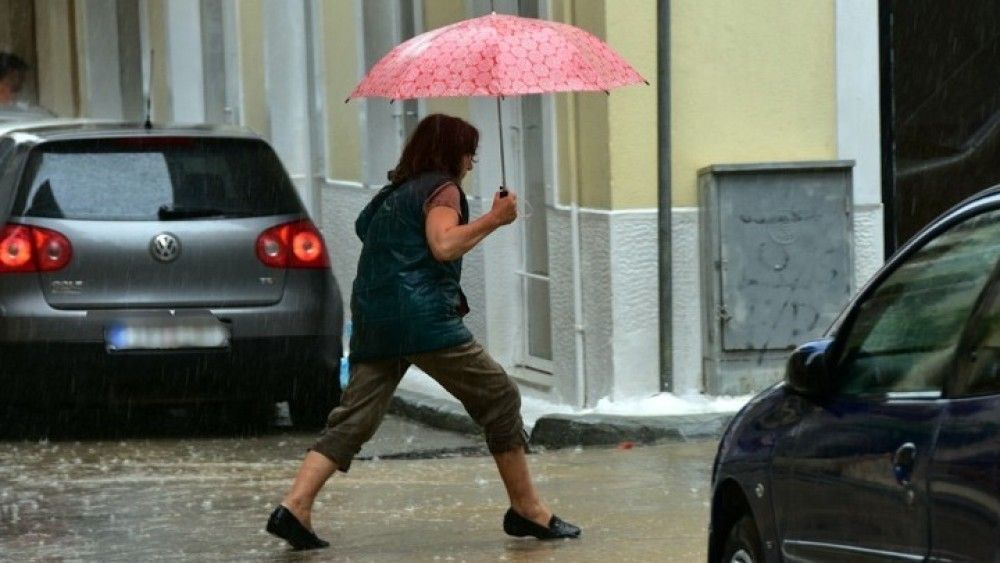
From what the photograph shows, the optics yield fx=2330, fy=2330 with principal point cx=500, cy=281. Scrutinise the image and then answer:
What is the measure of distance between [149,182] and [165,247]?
15.3 inches

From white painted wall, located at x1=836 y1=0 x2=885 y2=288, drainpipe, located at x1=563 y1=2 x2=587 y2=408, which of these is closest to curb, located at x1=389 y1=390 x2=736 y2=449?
drainpipe, located at x1=563 y1=2 x2=587 y2=408

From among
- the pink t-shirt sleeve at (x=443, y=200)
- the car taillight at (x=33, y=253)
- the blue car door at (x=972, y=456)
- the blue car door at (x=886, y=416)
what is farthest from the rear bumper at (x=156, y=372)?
the blue car door at (x=972, y=456)

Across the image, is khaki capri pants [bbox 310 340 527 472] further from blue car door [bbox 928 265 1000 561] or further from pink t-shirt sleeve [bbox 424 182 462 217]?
blue car door [bbox 928 265 1000 561]

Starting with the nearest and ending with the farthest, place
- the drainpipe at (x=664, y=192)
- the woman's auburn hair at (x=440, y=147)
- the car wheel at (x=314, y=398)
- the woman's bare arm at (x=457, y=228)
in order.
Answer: the woman's bare arm at (x=457, y=228), the woman's auburn hair at (x=440, y=147), the drainpipe at (x=664, y=192), the car wheel at (x=314, y=398)

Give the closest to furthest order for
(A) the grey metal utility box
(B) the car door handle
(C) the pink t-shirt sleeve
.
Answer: (B) the car door handle, (C) the pink t-shirt sleeve, (A) the grey metal utility box

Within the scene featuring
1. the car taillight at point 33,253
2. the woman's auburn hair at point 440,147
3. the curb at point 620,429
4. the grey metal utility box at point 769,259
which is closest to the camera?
the woman's auburn hair at point 440,147

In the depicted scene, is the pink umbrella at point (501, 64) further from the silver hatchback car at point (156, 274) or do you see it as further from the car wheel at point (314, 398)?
the car wheel at point (314, 398)

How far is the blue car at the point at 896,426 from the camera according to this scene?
4484 mm

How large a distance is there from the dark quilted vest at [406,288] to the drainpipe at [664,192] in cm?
335

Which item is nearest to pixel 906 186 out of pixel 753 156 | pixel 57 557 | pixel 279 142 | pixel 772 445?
pixel 753 156

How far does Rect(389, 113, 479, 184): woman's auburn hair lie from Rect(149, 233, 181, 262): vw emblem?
10.6 feet

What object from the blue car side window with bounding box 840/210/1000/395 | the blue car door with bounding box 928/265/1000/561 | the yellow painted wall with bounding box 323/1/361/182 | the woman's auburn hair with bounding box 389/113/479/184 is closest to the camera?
the blue car door with bounding box 928/265/1000/561

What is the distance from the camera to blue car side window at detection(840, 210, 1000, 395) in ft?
15.9

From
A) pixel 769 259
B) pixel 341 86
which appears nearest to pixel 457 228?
pixel 769 259
